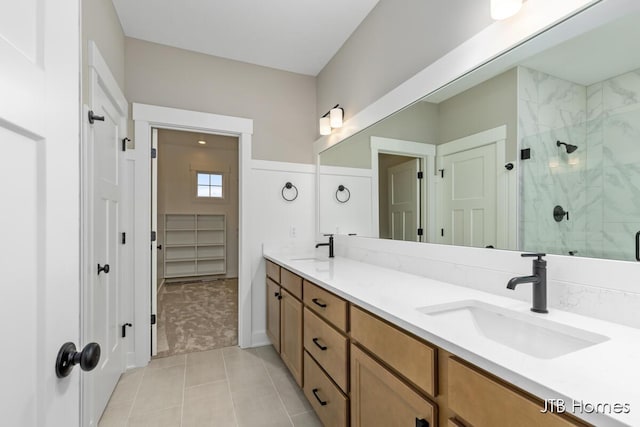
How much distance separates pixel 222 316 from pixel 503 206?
11.0ft

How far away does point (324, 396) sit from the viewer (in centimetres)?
155

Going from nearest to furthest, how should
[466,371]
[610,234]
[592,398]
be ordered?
[592,398] < [466,371] < [610,234]

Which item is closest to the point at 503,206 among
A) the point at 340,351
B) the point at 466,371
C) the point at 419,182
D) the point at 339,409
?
the point at 419,182

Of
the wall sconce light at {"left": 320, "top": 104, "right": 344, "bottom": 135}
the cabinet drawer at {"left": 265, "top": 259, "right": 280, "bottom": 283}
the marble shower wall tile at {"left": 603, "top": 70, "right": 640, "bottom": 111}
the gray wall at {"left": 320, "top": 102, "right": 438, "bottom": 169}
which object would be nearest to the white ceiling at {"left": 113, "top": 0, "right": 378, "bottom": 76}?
the wall sconce light at {"left": 320, "top": 104, "right": 344, "bottom": 135}

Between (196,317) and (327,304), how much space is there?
107 inches

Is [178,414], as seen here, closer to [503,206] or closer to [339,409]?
[339,409]

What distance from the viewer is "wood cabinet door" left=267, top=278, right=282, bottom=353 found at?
2416 millimetres

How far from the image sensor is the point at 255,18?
90.1 inches

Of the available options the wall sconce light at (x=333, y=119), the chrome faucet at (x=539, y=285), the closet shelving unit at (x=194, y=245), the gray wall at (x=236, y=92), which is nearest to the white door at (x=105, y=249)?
the gray wall at (x=236, y=92)

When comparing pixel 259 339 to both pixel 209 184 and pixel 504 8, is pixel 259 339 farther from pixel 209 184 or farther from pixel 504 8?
pixel 209 184

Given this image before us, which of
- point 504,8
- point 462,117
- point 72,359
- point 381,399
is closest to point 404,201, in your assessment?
point 462,117

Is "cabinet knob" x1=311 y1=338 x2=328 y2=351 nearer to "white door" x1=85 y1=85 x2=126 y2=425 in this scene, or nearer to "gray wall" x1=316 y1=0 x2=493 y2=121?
"white door" x1=85 y1=85 x2=126 y2=425

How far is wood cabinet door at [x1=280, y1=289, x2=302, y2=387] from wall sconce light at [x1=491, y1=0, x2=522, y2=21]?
5.81ft

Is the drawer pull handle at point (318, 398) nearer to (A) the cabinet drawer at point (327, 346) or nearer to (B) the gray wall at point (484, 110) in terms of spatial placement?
(A) the cabinet drawer at point (327, 346)
